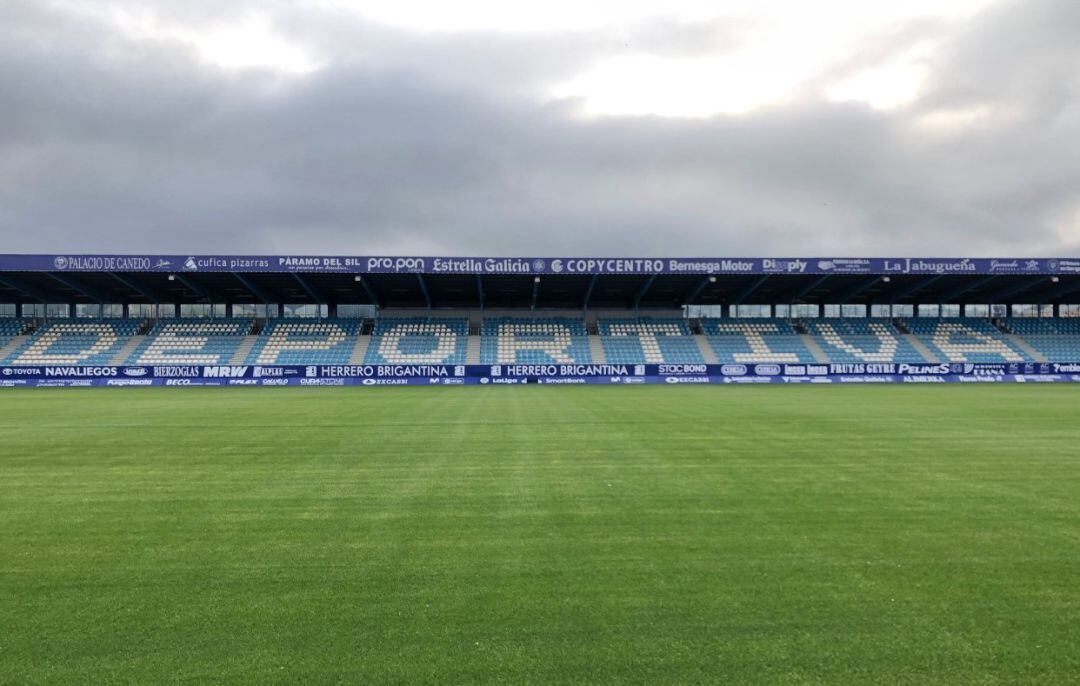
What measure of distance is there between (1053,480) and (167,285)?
4522 cm

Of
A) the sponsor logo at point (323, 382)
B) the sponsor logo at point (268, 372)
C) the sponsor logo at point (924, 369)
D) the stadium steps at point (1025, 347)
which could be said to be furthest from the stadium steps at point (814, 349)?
the sponsor logo at point (268, 372)

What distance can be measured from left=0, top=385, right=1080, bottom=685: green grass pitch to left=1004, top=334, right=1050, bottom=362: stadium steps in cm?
3955

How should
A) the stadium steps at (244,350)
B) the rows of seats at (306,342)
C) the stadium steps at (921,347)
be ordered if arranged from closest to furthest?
the stadium steps at (244,350), the rows of seats at (306,342), the stadium steps at (921,347)

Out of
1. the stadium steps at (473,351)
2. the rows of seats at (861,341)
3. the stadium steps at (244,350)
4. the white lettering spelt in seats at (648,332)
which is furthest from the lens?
the white lettering spelt in seats at (648,332)

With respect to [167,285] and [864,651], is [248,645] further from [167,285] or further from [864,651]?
[167,285]

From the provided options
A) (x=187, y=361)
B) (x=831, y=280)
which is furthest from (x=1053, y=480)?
(x=187, y=361)

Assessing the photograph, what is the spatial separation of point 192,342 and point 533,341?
2427 cm

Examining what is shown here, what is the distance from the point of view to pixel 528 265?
34.7 metres

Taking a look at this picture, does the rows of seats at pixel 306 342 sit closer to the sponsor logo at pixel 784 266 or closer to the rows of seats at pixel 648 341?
the rows of seats at pixel 648 341

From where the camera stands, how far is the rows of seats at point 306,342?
122 feet

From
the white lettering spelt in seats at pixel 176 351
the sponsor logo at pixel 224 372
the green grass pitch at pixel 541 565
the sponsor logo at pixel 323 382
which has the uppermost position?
the white lettering spelt in seats at pixel 176 351

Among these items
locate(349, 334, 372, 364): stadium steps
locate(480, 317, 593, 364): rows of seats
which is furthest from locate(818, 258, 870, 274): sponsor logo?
locate(349, 334, 372, 364): stadium steps

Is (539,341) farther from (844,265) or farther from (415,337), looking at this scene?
(844,265)

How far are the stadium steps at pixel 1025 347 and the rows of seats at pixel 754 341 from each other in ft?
50.4
